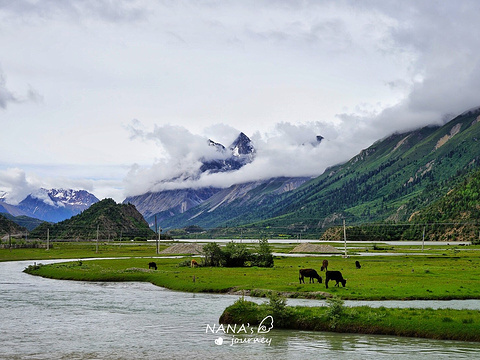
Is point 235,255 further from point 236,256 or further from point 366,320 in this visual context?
point 366,320

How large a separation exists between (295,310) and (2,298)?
4121 cm

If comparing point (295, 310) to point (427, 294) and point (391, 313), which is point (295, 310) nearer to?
point (391, 313)

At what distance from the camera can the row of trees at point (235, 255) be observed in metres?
116

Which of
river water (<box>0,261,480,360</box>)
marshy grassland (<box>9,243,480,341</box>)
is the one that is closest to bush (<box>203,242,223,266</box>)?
marshy grassland (<box>9,243,480,341</box>)

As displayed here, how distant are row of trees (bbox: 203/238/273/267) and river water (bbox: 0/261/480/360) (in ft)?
171

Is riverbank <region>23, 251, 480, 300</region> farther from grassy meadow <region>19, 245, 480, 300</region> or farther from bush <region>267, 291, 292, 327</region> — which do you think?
bush <region>267, 291, 292, 327</region>

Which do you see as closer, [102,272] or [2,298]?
[2,298]

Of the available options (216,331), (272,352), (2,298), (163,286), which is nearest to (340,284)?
(163,286)

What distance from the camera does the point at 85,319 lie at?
5153 centimetres

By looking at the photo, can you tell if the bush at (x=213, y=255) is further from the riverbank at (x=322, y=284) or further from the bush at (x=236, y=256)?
the riverbank at (x=322, y=284)

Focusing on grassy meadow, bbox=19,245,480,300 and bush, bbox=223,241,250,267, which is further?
bush, bbox=223,241,250,267

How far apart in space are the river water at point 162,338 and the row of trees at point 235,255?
52.0 meters

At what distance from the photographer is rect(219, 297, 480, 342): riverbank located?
42.6 meters

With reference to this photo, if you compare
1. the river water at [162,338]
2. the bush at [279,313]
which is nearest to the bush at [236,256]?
the river water at [162,338]
